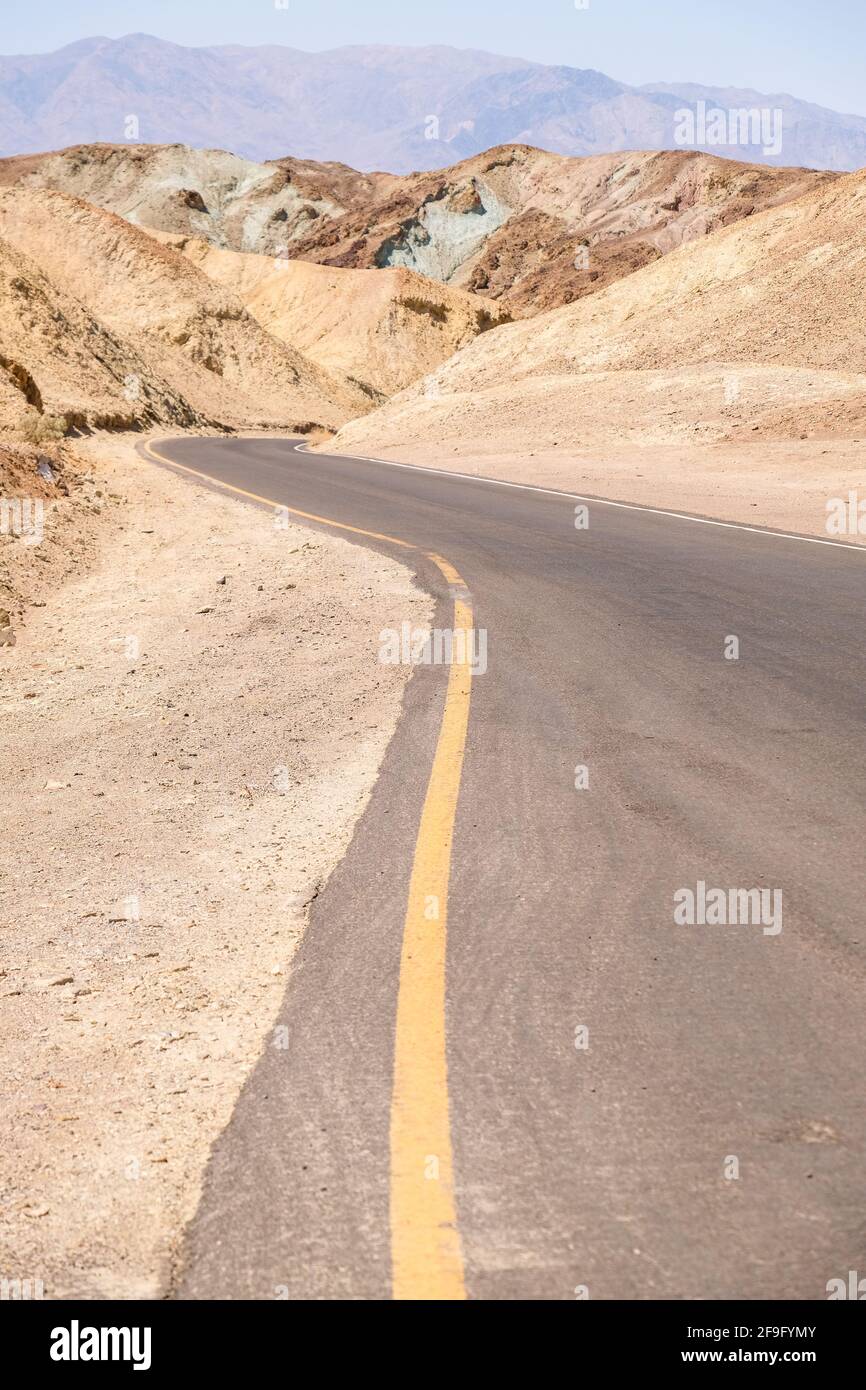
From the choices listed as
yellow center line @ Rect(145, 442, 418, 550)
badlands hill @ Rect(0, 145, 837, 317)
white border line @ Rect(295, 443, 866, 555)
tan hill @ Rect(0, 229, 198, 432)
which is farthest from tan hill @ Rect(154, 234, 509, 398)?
yellow center line @ Rect(145, 442, 418, 550)

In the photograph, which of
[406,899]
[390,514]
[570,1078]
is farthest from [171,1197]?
[390,514]

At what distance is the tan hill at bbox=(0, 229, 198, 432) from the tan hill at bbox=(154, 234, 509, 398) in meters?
28.6

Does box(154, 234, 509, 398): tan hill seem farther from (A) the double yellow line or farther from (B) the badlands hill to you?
(A) the double yellow line

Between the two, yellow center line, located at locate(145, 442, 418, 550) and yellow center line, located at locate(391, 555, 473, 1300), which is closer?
yellow center line, located at locate(391, 555, 473, 1300)

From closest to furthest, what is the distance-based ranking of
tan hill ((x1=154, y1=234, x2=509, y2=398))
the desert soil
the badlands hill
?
the desert soil → tan hill ((x1=154, y1=234, x2=509, y2=398)) → the badlands hill

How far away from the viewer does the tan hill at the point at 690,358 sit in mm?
31000

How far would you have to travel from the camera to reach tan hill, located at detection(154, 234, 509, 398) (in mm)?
87312

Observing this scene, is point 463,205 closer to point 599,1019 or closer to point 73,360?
point 73,360

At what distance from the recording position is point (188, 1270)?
258 cm

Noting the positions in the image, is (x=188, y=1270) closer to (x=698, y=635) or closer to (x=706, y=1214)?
(x=706, y=1214)

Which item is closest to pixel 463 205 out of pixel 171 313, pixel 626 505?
pixel 171 313

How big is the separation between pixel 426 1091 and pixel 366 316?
3545 inches
